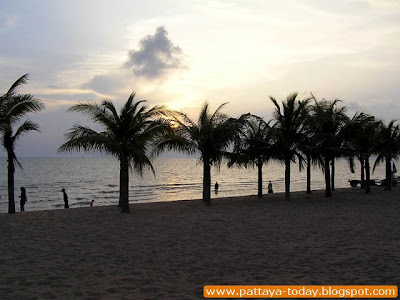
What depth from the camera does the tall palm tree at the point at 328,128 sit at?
21917 millimetres

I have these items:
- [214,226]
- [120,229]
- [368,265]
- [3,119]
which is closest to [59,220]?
[120,229]

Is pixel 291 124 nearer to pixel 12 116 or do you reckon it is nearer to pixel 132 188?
pixel 12 116

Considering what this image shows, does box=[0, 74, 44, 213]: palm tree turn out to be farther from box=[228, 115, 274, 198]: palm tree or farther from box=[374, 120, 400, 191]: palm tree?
box=[374, 120, 400, 191]: palm tree

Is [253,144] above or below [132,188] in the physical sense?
above

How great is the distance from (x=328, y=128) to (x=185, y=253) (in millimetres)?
16724

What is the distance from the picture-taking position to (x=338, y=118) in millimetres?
22719

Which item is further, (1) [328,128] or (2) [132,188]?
(2) [132,188]

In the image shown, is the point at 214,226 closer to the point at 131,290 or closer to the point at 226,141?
the point at 131,290

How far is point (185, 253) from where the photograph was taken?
344 inches

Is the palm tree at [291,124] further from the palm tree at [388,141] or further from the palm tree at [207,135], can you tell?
the palm tree at [388,141]

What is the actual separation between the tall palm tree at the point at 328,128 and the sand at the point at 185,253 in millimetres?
7924

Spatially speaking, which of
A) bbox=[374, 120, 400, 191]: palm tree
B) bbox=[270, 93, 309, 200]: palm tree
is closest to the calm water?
bbox=[270, 93, 309, 200]: palm tree

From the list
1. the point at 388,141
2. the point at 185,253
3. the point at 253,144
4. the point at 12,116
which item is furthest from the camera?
the point at 388,141

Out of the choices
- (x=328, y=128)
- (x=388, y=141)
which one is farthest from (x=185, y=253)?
(x=388, y=141)
